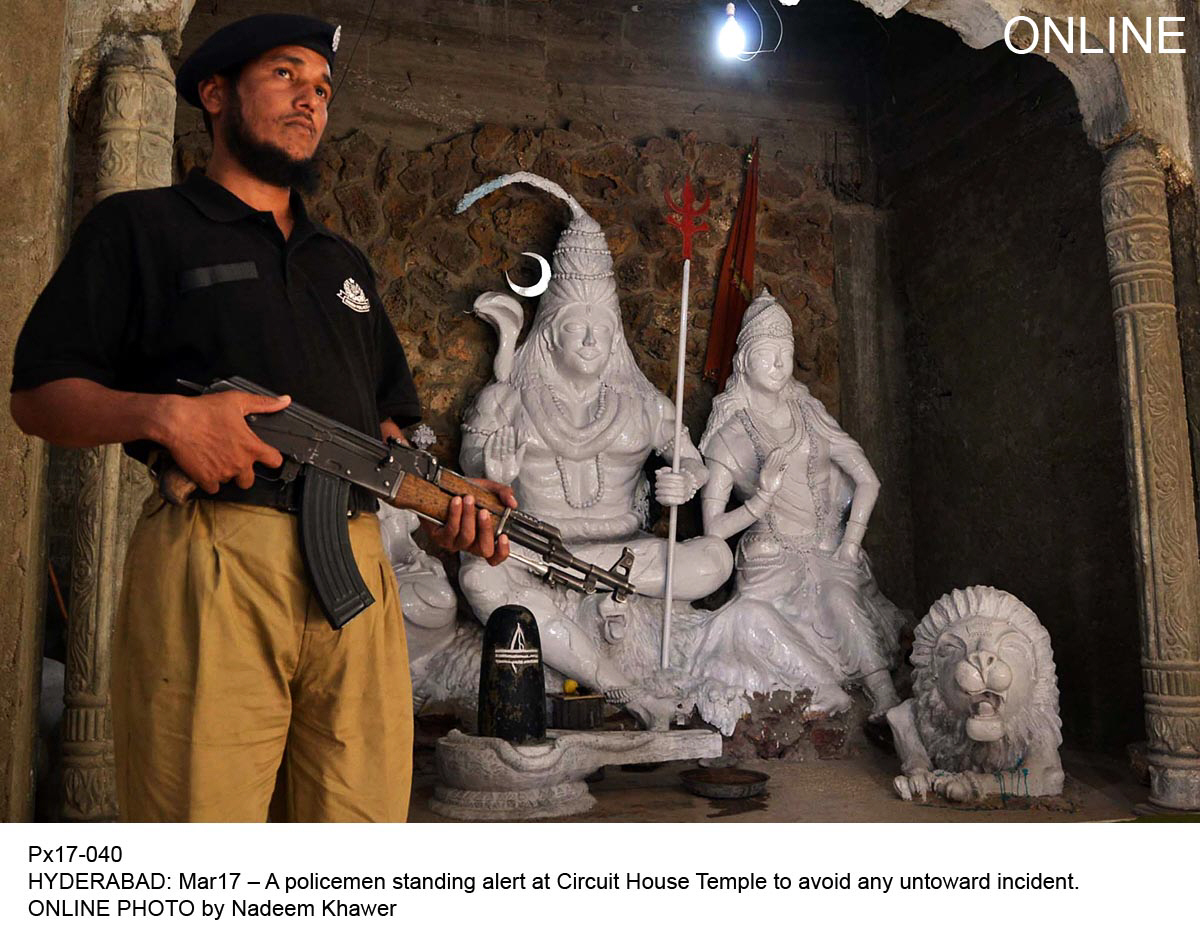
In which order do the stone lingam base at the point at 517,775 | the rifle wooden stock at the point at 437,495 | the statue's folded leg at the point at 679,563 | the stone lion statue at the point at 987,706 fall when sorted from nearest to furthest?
the rifle wooden stock at the point at 437,495
the stone lingam base at the point at 517,775
the stone lion statue at the point at 987,706
the statue's folded leg at the point at 679,563

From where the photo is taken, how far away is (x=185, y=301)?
63.0 inches

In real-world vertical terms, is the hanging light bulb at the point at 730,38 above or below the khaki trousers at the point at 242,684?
above

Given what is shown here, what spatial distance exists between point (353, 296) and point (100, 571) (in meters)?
1.35

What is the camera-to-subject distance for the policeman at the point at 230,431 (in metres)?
1.53

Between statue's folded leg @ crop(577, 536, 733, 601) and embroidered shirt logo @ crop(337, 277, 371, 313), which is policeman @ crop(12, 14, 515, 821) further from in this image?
statue's folded leg @ crop(577, 536, 733, 601)

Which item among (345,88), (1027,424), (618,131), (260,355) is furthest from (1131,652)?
(345,88)

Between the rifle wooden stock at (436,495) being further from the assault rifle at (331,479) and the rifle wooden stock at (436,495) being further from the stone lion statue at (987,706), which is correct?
the stone lion statue at (987,706)

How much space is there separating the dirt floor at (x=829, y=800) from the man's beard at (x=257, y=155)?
2.17 meters

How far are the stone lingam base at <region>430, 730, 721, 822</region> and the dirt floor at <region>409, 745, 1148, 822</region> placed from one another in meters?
0.08

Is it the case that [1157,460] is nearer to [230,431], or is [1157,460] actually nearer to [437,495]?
[437,495]

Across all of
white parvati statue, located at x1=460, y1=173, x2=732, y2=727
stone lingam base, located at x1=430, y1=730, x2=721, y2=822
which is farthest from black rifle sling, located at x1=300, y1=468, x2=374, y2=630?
white parvati statue, located at x1=460, y1=173, x2=732, y2=727

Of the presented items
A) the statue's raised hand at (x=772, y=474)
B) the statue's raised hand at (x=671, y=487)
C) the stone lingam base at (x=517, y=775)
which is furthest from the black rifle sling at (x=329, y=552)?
the statue's raised hand at (x=772, y=474)

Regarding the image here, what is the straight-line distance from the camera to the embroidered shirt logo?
1781 mm

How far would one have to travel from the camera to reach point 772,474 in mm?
4605
